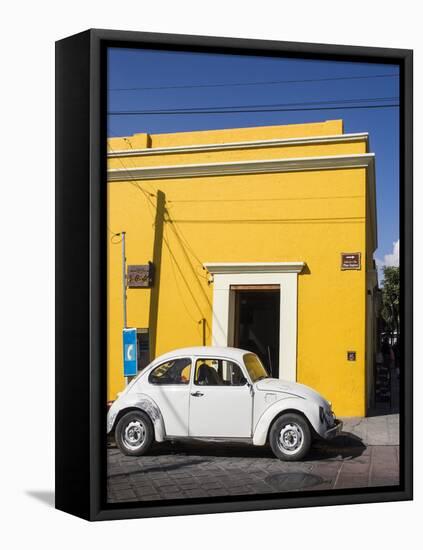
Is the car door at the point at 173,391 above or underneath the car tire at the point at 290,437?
above

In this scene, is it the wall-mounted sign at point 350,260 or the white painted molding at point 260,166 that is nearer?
the white painted molding at point 260,166

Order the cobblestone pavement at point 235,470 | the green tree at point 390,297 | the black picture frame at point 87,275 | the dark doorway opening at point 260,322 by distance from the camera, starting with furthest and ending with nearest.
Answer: the green tree at point 390,297 → the dark doorway opening at point 260,322 → the cobblestone pavement at point 235,470 → the black picture frame at point 87,275

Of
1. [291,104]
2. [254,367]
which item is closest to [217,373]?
[254,367]

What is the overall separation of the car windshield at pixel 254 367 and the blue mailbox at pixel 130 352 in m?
1.05

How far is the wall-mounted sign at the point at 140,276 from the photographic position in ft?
32.7

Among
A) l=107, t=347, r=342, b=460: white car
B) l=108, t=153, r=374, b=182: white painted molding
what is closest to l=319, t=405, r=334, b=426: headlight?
l=107, t=347, r=342, b=460: white car

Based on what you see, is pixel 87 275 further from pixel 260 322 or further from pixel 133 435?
pixel 260 322

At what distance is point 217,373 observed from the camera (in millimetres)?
10359

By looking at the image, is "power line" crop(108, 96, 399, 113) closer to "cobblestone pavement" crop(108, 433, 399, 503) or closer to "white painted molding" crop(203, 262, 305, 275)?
"white painted molding" crop(203, 262, 305, 275)

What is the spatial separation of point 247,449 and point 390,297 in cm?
216

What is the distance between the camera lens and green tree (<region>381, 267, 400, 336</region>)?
36.0ft

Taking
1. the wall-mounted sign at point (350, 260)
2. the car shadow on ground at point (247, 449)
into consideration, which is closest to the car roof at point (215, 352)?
the car shadow on ground at point (247, 449)

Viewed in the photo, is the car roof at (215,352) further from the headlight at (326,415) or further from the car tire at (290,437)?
the headlight at (326,415)

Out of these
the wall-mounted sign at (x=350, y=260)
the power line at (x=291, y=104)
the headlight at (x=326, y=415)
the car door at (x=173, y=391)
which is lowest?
the headlight at (x=326, y=415)
